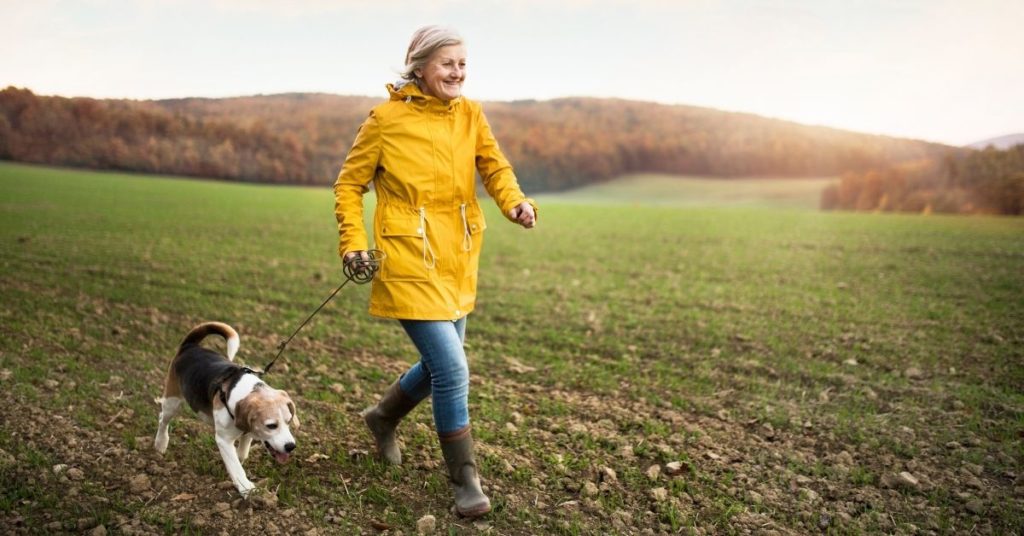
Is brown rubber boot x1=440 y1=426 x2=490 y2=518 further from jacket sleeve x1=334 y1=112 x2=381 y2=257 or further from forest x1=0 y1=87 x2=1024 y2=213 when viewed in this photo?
forest x1=0 y1=87 x2=1024 y2=213

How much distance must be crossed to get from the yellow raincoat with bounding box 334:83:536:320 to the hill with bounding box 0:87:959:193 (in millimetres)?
20551

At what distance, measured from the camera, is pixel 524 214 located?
12.3 ft

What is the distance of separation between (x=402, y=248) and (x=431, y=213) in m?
0.24

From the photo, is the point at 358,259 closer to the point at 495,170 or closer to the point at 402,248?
the point at 402,248

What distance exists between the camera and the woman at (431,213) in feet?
11.6

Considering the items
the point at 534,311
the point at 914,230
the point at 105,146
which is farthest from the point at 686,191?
the point at 534,311

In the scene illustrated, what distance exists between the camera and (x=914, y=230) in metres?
21.3

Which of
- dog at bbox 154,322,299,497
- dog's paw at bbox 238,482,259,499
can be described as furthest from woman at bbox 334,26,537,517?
dog's paw at bbox 238,482,259,499

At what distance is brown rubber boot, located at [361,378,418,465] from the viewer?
424 centimetres

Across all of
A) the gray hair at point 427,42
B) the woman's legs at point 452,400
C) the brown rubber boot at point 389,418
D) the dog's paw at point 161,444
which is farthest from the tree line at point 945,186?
the dog's paw at point 161,444

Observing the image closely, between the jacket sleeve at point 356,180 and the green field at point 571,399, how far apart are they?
4.85ft

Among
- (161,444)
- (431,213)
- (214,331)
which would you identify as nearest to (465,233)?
(431,213)

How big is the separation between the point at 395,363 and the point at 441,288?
10.2 feet

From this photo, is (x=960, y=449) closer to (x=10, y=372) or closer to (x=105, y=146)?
(x=10, y=372)
